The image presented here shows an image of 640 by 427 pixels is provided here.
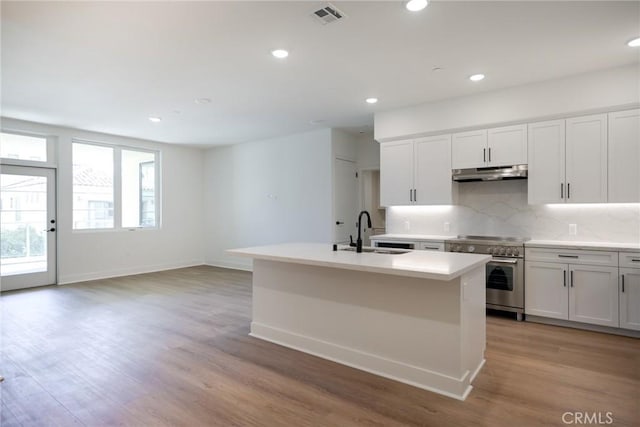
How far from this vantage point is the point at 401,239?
16.0 feet

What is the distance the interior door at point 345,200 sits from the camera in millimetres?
6383

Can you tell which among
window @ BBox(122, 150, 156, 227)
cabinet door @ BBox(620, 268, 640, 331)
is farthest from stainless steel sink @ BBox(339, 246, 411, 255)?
window @ BBox(122, 150, 156, 227)

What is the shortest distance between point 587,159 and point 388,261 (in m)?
2.83

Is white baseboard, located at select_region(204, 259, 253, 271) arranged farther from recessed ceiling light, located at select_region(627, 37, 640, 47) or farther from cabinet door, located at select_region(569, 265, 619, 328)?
recessed ceiling light, located at select_region(627, 37, 640, 47)

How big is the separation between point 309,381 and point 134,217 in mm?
6250

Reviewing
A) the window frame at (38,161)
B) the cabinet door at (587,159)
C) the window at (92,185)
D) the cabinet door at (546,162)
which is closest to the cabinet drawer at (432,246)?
the cabinet door at (546,162)

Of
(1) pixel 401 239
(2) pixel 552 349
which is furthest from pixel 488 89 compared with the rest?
(2) pixel 552 349

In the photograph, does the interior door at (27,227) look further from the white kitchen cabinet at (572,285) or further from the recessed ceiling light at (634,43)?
the recessed ceiling light at (634,43)

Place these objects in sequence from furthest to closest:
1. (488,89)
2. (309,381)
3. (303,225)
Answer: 1. (303,225)
2. (488,89)
3. (309,381)

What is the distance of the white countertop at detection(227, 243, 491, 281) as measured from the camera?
7.40 feet

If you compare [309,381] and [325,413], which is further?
[309,381]

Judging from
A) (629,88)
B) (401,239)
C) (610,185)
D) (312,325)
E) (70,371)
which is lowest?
(70,371)

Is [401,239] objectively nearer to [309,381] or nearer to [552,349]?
[552,349]

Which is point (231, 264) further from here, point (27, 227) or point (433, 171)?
point (433, 171)
